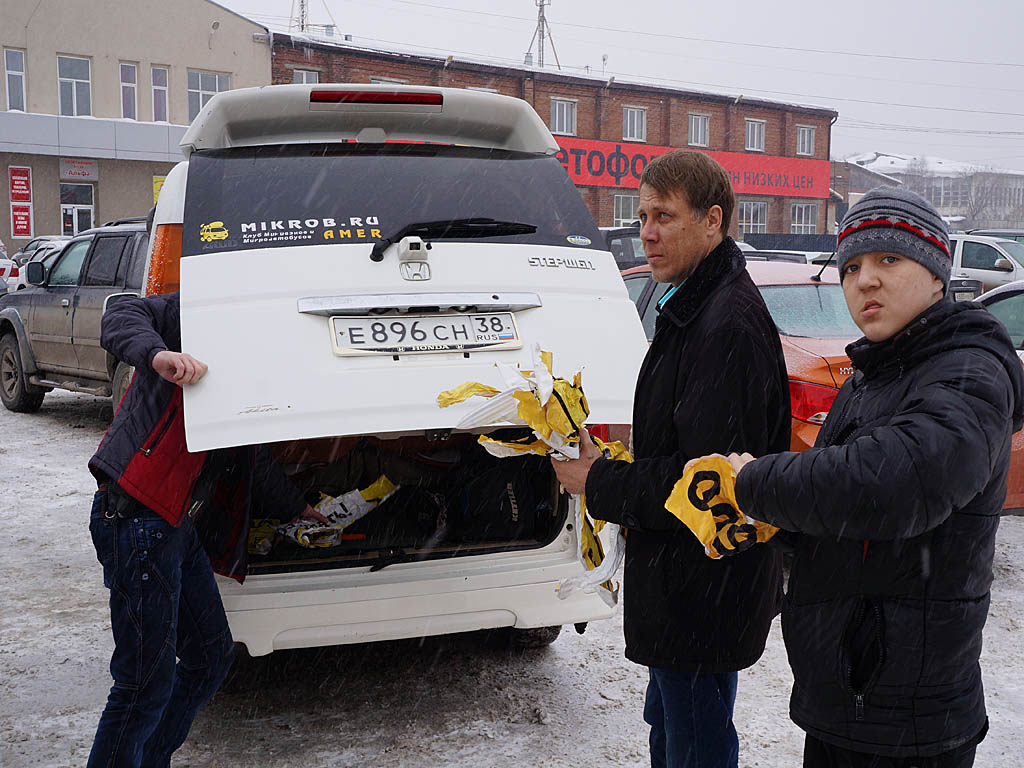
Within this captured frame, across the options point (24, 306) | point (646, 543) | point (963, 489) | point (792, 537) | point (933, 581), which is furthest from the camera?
point (24, 306)

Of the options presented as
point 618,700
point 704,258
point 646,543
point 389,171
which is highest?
point 389,171

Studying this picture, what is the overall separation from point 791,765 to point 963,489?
1973mm

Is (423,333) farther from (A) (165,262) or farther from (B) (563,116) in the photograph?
(B) (563,116)

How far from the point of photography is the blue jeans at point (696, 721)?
2260 mm

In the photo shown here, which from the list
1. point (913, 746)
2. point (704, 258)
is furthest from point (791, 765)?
point (704, 258)

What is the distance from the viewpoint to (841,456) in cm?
162

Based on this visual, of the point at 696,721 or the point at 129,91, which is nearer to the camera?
the point at 696,721

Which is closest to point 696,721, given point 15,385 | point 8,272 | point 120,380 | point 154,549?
point 154,549

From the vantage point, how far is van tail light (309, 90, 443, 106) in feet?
12.5

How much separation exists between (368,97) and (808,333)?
8.91ft

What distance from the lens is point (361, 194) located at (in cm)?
358

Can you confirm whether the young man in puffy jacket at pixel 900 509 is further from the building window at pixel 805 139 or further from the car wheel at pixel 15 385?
the building window at pixel 805 139

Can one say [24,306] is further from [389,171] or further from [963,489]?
[963,489]

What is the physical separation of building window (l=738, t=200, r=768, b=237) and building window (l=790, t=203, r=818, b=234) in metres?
1.81
